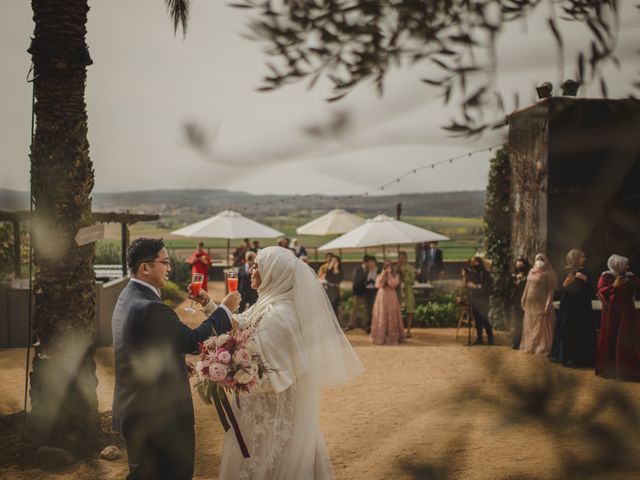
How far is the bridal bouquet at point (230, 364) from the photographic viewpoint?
412 centimetres

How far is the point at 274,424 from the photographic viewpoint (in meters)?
4.45

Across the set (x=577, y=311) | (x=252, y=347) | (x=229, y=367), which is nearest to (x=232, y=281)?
(x=252, y=347)

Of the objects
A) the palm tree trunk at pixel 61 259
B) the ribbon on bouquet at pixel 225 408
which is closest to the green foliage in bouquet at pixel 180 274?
the palm tree trunk at pixel 61 259

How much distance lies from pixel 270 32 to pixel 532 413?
1.41ft

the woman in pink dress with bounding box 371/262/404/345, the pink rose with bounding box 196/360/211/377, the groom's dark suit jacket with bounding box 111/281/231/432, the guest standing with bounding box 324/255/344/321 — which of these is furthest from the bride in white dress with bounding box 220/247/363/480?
the guest standing with bounding box 324/255/344/321

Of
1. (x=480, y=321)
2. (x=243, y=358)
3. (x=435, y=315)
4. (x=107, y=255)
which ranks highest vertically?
(x=243, y=358)

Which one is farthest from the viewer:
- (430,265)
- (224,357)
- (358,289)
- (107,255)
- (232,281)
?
(107,255)

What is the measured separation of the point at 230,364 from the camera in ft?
13.7

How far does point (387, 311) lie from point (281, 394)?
351 inches

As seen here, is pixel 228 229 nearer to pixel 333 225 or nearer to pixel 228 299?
pixel 333 225

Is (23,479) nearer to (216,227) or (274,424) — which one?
(274,424)

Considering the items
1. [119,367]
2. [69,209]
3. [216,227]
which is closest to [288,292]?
[119,367]

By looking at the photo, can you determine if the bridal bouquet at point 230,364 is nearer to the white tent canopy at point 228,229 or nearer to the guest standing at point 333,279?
the guest standing at point 333,279

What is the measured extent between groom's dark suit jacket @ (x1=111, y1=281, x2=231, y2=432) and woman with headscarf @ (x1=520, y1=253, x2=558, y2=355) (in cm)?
825
